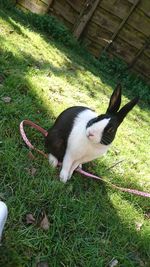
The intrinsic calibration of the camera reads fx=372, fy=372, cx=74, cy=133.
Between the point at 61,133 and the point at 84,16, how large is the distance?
24.0ft

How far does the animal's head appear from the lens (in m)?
2.75

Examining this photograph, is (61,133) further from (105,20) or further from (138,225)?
(105,20)

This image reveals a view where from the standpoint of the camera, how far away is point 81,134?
2.99 m

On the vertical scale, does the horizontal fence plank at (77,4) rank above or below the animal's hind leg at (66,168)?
below

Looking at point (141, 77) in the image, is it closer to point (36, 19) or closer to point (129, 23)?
point (129, 23)

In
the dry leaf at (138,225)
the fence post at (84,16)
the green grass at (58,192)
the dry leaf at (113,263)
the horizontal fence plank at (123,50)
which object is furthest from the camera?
the horizontal fence plank at (123,50)

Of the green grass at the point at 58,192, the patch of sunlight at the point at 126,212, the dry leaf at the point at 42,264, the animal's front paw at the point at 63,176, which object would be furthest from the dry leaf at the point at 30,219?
the patch of sunlight at the point at 126,212

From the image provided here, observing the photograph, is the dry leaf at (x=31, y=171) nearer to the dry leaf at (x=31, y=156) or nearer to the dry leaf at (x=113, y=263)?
the dry leaf at (x=31, y=156)

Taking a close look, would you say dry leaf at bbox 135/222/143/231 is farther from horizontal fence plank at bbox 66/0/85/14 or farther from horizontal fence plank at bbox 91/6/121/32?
horizontal fence plank at bbox 66/0/85/14

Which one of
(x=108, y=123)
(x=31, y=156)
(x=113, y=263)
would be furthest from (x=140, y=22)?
(x=113, y=263)

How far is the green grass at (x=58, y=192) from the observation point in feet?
8.30

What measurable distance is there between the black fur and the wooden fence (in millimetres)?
7026

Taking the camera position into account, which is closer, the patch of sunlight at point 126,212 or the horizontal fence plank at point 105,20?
the patch of sunlight at point 126,212

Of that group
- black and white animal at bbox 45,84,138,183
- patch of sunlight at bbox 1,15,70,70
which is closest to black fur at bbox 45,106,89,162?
black and white animal at bbox 45,84,138,183
